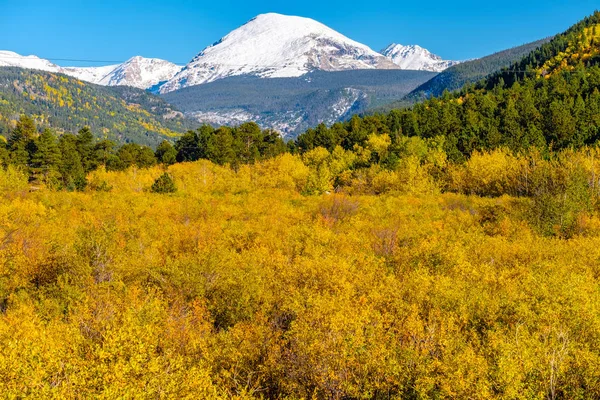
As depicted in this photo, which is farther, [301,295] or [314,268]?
[314,268]

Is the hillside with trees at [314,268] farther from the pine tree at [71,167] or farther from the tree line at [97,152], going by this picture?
the tree line at [97,152]

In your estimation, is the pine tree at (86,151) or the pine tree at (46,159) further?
the pine tree at (86,151)

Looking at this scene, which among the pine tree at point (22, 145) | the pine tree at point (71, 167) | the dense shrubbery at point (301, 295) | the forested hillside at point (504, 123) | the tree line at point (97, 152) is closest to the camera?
the dense shrubbery at point (301, 295)

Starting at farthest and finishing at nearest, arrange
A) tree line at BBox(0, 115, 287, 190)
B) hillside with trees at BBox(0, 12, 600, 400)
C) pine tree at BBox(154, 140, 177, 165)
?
1. pine tree at BBox(154, 140, 177, 165)
2. tree line at BBox(0, 115, 287, 190)
3. hillside with trees at BBox(0, 12, 600, 400)

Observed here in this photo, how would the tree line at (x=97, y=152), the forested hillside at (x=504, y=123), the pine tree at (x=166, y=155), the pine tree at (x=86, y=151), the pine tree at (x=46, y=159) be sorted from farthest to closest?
the pine tree at (x=166, y=155)
the pine tree at (x=86, y=151)
the forested hillside at (x=504, y=123)
the tree line at (x=97, y=152)
the pine tree at (x=46, y=159)

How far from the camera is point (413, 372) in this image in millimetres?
25328

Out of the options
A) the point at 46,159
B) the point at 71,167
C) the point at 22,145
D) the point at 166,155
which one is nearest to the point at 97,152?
the point at 71,167

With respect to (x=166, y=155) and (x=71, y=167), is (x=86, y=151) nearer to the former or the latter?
(x=71, y=167)

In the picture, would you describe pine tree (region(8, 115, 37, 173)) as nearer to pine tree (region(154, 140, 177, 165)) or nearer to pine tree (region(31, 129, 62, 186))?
pine tree (region(31, 129, 62, 186))

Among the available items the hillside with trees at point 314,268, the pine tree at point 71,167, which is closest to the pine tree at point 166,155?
the hillside with trees at point 314,268

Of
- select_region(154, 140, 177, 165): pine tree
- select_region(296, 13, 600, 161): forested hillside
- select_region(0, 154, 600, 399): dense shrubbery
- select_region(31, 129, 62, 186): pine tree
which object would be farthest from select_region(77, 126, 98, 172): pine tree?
select_region(296, 13, 600, 161): forested hillside

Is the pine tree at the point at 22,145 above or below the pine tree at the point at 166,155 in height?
above

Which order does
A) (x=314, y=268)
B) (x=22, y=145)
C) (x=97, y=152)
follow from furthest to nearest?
1. (x=97, y=152)
2. (x=22, y=145)
3. (x=314, y=268)

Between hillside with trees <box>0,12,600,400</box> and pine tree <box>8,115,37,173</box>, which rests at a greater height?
pine tree <box>8,115,37,173</box>
